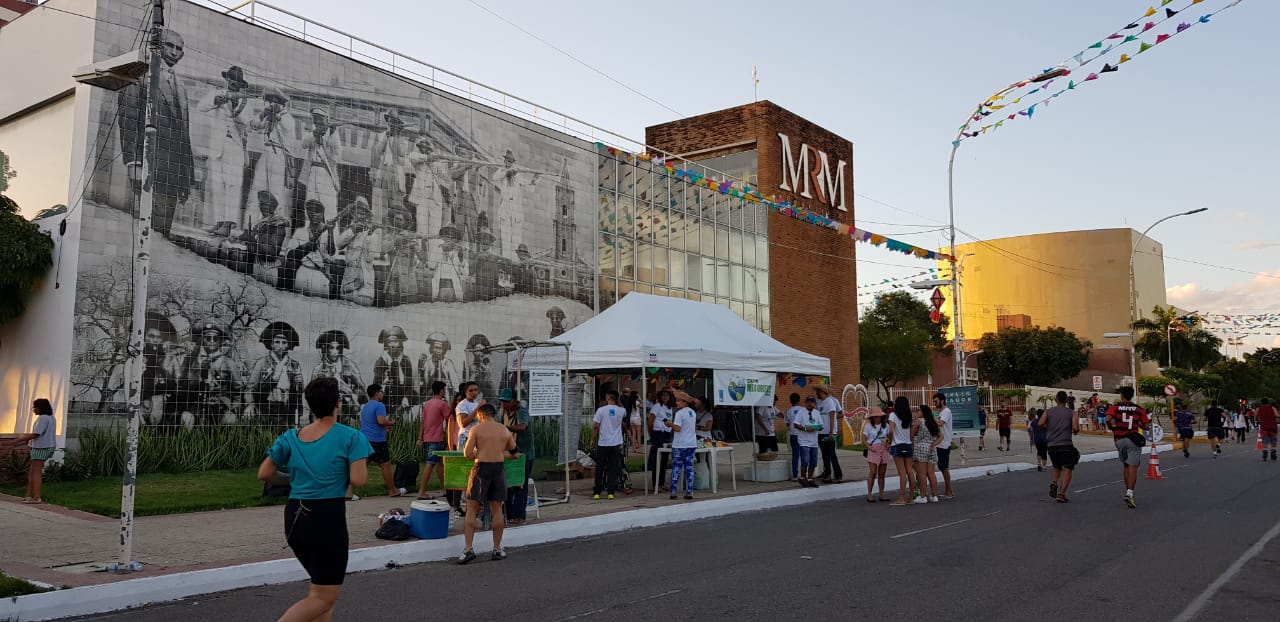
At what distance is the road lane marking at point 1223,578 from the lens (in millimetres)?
7027

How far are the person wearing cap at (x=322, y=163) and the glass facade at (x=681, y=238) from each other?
31.3 ft

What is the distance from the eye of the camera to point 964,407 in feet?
76.8

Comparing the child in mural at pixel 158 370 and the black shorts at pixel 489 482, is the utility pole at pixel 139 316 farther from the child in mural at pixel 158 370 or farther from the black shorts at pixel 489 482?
the child in mural at pixel 158 370

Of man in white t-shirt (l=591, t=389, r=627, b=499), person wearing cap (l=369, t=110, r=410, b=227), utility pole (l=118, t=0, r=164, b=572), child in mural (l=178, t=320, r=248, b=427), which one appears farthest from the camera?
person wearing cap (l=369, t=110, r=410, b=227)

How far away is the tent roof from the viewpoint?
15.4m

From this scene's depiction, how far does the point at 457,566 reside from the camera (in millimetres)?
9688

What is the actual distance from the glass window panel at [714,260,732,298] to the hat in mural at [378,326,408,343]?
1414 centimetres

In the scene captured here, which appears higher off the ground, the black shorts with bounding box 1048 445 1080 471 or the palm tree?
the palm tree

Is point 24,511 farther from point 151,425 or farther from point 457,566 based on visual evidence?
point 457,566

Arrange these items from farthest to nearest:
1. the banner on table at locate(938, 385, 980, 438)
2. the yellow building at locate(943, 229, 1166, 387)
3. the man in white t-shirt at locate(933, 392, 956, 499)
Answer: the yellow building at locate(943, 229, 1166, 387) → the banner on table at locate(938, 385, 980, 438) → the man in white t-shirt at locate(933, 392, 956, 499)

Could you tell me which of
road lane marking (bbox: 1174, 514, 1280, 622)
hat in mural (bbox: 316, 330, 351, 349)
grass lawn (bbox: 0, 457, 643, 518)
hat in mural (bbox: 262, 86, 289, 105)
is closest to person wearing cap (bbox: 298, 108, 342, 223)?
hat in mural (bbox: 262, 86, 289, 105)

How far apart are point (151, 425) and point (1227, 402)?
8445cm

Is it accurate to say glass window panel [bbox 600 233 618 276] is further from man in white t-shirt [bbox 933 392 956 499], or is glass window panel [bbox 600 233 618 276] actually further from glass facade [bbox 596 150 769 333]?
man in white t-shirt [bbox 933 392 956 499]

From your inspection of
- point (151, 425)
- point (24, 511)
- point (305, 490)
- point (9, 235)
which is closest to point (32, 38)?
point (9, 235)
